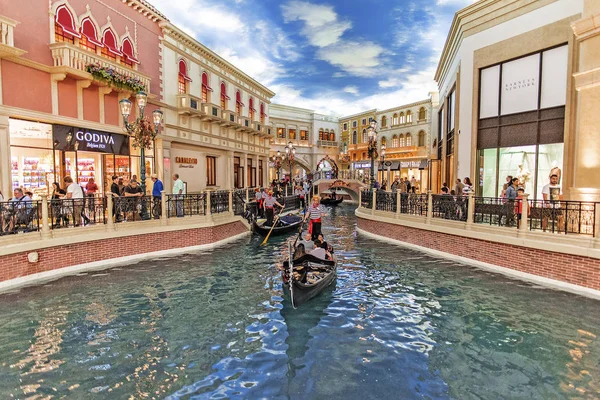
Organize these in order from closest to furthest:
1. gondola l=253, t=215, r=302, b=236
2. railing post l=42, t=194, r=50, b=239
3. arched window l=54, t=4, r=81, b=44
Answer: railing post l=42, t=194, r=50, b=239 → arched window l=54, t=4, r=81, b=44 → gondola l=253, t=215, r=302, b=236

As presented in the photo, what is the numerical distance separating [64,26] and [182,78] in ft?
22.4

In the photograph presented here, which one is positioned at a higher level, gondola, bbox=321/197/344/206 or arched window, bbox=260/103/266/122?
arched window, bbox=260/103/266/122

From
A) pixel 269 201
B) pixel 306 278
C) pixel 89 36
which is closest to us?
pixel 306 278

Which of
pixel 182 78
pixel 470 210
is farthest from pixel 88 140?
pixel 470 210

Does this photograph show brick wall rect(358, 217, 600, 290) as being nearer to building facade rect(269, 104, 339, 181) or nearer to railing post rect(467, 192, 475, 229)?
railing post rect(467, 192, 475, 229)

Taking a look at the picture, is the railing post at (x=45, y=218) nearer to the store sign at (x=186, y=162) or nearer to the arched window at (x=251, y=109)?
the store sign at (x=186, y=162)

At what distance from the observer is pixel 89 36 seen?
13.4 m

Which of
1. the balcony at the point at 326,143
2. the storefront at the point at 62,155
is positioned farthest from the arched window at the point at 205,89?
the balcony at the point at 326,143

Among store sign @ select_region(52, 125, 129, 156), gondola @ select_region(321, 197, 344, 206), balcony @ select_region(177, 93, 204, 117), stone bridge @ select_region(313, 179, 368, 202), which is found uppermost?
balcony @ select_region(177, 93, 204, 117)

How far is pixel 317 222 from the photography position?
37.8 ft

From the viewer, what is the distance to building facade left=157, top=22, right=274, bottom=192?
1795 centimetres

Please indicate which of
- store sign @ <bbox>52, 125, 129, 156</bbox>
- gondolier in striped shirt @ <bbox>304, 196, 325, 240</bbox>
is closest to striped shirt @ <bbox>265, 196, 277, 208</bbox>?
gondolier in striped shirt @ <bbox>304, 196, 325, 240</bbox>

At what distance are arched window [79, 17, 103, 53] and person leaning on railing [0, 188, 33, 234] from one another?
7480 mm

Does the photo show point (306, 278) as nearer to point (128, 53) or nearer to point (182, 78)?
point (128, 53)
